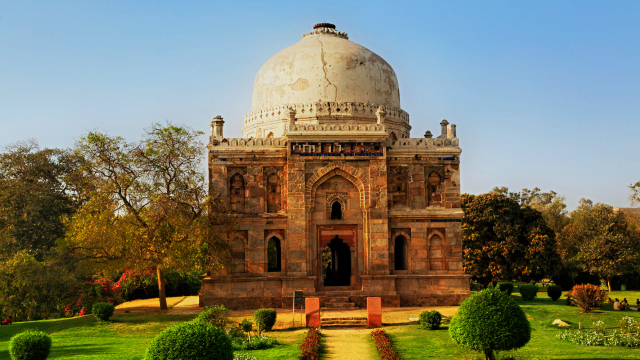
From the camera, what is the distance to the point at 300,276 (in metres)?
23.4

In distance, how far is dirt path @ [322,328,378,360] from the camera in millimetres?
15342

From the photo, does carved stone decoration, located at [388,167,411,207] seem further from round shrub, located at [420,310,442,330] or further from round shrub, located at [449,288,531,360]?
round shrub, located at [449,288,531,360]

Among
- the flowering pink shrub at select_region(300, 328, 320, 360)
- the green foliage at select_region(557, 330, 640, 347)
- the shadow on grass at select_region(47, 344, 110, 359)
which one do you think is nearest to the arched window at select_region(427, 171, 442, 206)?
the green foliage at select_region(557, 330, 640, 347)

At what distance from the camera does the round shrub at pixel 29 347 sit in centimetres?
1345

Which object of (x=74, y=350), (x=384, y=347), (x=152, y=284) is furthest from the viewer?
(x=152, y=284)

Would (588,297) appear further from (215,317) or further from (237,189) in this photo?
(237,189)

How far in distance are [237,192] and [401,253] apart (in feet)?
25.0

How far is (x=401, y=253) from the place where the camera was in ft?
82.9

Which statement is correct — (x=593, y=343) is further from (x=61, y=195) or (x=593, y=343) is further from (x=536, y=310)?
(x=61, y=195)

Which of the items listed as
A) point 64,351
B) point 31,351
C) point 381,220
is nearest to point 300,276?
point 381,220

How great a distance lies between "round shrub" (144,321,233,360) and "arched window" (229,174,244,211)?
13.2 meters

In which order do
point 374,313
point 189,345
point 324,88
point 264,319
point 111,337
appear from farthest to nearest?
point 324,88 < point 374,313 < point 264,319 < point 111,337 < point 189,345

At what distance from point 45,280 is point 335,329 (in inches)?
482

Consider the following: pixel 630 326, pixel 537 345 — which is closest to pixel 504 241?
pixel 630 326
